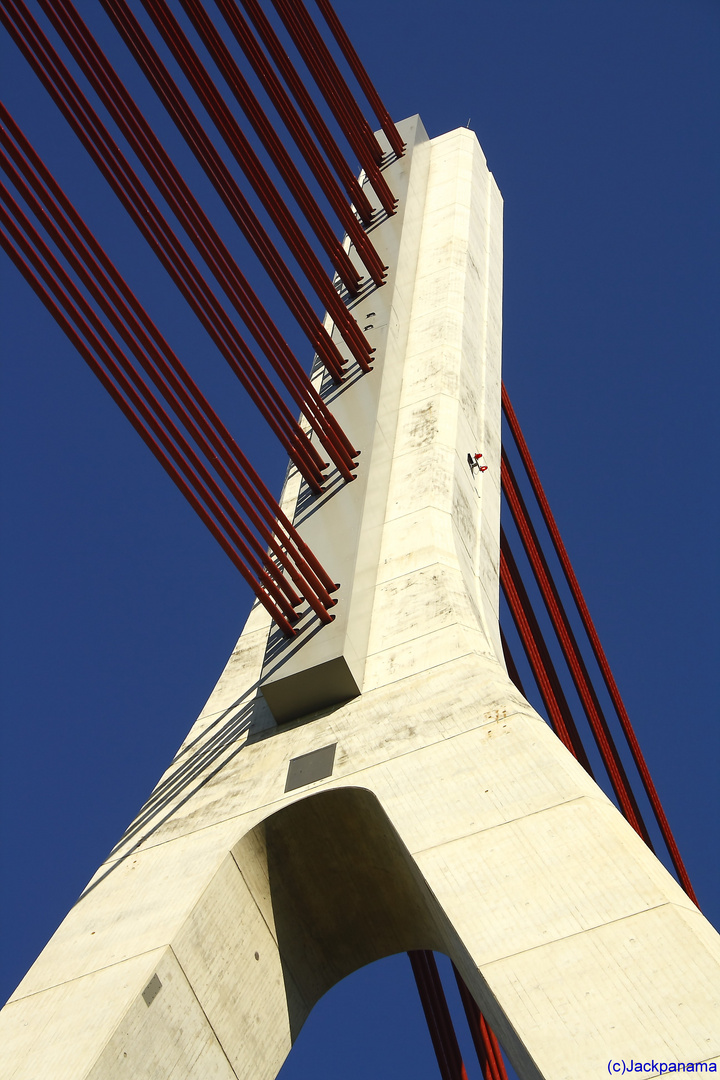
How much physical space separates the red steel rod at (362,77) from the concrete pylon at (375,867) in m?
6.72

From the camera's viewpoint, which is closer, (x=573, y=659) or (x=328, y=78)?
(x=573, y=659)

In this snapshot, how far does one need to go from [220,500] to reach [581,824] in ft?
9.43

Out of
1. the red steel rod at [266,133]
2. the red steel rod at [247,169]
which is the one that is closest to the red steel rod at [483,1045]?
the red steel rod at [247,169]

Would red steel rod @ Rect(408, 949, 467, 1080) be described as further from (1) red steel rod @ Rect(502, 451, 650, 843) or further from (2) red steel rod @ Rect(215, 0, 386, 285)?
(2) red steel rod @ Rect(215, 0, 386, 285)

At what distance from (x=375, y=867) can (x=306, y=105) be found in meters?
8.21

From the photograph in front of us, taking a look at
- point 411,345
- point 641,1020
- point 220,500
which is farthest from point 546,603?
point 641,1020

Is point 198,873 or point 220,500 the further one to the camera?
point 220,500

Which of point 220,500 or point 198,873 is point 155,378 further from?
point 198,873

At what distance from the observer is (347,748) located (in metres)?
6.96

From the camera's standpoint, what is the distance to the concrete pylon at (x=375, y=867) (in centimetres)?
496

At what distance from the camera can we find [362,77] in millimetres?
15023

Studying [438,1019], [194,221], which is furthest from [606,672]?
[194,221]

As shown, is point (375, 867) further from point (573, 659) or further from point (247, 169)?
point (573, 659)

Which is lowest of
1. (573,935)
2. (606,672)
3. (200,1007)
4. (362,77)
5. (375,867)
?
(606,672)
